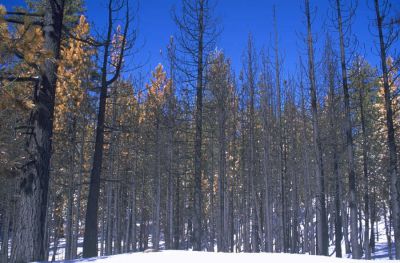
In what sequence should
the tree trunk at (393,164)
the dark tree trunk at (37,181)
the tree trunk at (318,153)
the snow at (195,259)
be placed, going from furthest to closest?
the tree trunk at (318,153)
the tree trunk at (393,164)
the dark tree trunk at (37,181)
the snow at (195,259)

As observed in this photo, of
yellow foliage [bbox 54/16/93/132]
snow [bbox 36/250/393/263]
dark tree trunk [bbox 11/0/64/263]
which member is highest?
yellow foliage [bbox 54/16/93/132]

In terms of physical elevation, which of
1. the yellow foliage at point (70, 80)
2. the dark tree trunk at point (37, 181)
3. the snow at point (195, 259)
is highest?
the yellow foliage at point (70, 80)

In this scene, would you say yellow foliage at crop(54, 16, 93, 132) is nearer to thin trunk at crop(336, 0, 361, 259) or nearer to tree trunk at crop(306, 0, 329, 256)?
tree trunk at crop(306, 0, 329, 256)

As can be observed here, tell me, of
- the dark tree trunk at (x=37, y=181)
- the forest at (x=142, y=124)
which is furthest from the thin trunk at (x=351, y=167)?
the dark tree trunk at (x=37, y=181)

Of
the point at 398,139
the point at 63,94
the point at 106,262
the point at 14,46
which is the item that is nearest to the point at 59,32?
the point at 14,46

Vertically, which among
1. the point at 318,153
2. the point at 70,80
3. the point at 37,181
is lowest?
the point at 37,181

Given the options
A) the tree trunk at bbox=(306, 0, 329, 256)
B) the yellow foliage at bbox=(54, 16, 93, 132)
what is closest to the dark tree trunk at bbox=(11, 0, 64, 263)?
the yellow foliage at bbox=(54, 16, 93, 132)

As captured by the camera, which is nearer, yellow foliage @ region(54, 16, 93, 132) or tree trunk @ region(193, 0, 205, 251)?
tree trunk @ region(193, 0, 205, 251)

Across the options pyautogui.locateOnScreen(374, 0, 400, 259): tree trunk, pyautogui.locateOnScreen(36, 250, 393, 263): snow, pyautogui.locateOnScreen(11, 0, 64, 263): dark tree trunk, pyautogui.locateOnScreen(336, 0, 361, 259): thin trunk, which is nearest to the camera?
pyautogui.locateOnScreen(36, 250, 393, 263): snow

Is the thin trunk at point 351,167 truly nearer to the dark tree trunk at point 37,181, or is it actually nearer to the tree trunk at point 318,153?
the tree trunk at point 318,153

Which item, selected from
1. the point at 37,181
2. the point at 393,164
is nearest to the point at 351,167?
the point at 393,164

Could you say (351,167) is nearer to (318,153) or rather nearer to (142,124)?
(318,153)

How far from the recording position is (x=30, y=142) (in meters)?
7.75

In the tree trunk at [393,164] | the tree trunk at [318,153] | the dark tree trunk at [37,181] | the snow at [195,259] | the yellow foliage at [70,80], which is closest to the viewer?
the snow at [195,259]
